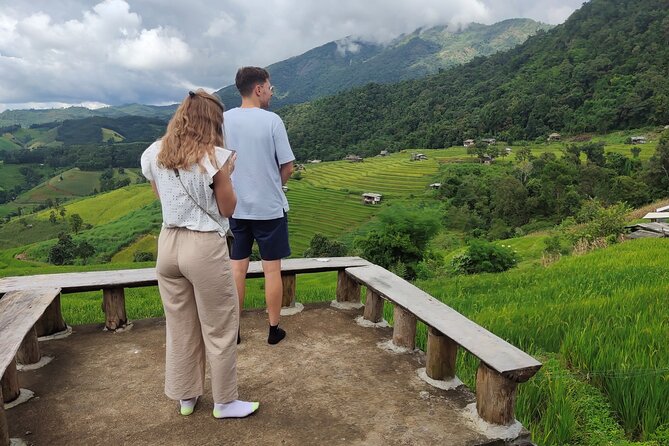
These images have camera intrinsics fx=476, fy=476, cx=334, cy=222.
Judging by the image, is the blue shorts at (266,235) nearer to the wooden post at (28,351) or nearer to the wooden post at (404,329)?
the wooden post at (404,329)

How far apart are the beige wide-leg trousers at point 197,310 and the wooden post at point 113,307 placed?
168cm

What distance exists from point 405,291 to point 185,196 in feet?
6.73

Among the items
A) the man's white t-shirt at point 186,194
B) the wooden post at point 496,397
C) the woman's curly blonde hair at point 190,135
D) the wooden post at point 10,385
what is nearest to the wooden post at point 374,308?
the wooden post at point 496,397

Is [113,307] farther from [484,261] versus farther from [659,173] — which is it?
[659,173]

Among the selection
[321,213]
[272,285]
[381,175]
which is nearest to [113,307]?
[272,285]

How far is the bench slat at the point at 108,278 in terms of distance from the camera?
4047mm

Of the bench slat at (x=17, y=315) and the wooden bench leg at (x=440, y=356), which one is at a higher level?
the bench slat at (x=17, y=315)

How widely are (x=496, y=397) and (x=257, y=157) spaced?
219 cm

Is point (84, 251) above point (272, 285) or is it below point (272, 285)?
below

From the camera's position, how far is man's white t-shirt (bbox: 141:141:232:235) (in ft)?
8.20

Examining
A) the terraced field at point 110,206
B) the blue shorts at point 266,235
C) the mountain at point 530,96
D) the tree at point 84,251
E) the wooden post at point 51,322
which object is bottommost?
the tree at point 84,251

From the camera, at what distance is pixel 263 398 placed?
297 cm

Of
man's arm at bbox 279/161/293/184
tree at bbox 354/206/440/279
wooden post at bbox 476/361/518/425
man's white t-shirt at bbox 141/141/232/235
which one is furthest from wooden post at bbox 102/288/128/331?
tree at bbox 354/206/440/279

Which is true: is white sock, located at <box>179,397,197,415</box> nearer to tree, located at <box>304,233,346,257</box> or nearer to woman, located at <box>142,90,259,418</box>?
woman, located at <box>142,90,259,418</box>
